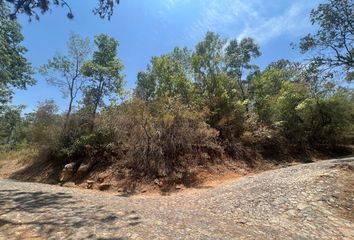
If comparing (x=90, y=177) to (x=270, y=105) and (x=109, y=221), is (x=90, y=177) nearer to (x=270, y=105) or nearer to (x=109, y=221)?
(x=109, y=221)

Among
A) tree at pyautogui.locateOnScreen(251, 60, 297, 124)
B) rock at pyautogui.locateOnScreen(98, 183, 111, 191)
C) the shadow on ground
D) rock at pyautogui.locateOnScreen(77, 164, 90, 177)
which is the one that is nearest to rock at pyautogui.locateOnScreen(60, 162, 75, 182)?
rock at pyautogui.locateOnScreen(77, 164, 90, 177)

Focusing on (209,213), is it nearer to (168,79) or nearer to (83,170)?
(83,170)

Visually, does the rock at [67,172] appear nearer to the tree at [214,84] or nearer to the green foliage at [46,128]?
the green foliage at [46,128]

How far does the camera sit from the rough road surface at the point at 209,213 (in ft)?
16.4

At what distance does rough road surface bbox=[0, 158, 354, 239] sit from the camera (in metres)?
5.01

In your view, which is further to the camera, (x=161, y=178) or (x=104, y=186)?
(x=104, y=186)

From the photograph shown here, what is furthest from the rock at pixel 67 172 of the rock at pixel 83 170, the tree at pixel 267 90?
the tree at pixel 267 90

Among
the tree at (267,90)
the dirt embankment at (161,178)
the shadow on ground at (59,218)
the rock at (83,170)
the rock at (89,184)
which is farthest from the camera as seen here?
the tree at (267,90)

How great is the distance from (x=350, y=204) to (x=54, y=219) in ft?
23.2

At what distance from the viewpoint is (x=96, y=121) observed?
13.6m

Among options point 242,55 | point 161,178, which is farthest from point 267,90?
point 161,178

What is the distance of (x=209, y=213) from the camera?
259 inches

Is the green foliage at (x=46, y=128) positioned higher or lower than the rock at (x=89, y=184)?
higher

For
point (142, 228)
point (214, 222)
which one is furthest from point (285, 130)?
point (142, 228)
